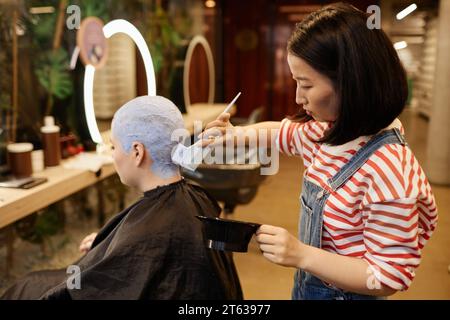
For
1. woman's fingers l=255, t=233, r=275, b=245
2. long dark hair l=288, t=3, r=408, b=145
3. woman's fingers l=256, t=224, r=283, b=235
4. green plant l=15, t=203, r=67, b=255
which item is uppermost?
long dark hair l=288, t=3, r=408, b=145

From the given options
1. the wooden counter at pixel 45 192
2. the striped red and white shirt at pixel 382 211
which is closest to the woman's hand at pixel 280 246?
the striped red and white shirt at pixel 382 211

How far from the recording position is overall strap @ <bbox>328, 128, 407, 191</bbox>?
951 mm

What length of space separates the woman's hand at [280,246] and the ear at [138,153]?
541 mm

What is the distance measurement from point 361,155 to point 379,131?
2.5 inches

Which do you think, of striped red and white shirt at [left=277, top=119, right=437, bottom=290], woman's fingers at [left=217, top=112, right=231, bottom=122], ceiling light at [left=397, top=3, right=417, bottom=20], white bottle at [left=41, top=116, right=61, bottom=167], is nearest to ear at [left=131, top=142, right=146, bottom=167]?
woman's fingers at [left=217, top=112, right=231, bottom=122]

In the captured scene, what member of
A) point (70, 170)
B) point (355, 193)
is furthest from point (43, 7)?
point (355, 193)

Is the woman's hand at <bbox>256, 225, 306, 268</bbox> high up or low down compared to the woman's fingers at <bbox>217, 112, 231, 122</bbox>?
down

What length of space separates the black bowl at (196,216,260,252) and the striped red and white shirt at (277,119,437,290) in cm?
20

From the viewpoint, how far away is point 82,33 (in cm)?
269

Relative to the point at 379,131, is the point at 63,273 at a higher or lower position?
lower

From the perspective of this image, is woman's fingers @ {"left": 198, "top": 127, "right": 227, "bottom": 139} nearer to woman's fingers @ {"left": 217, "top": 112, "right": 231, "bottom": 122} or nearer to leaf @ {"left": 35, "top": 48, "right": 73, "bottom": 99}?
woman's fingers @ {"left": 217, "top": 112, "right": 231, "bottom": 122}

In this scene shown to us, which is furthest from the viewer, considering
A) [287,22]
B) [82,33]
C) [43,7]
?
[287,22]

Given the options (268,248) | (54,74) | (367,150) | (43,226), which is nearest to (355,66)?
(367,150)
